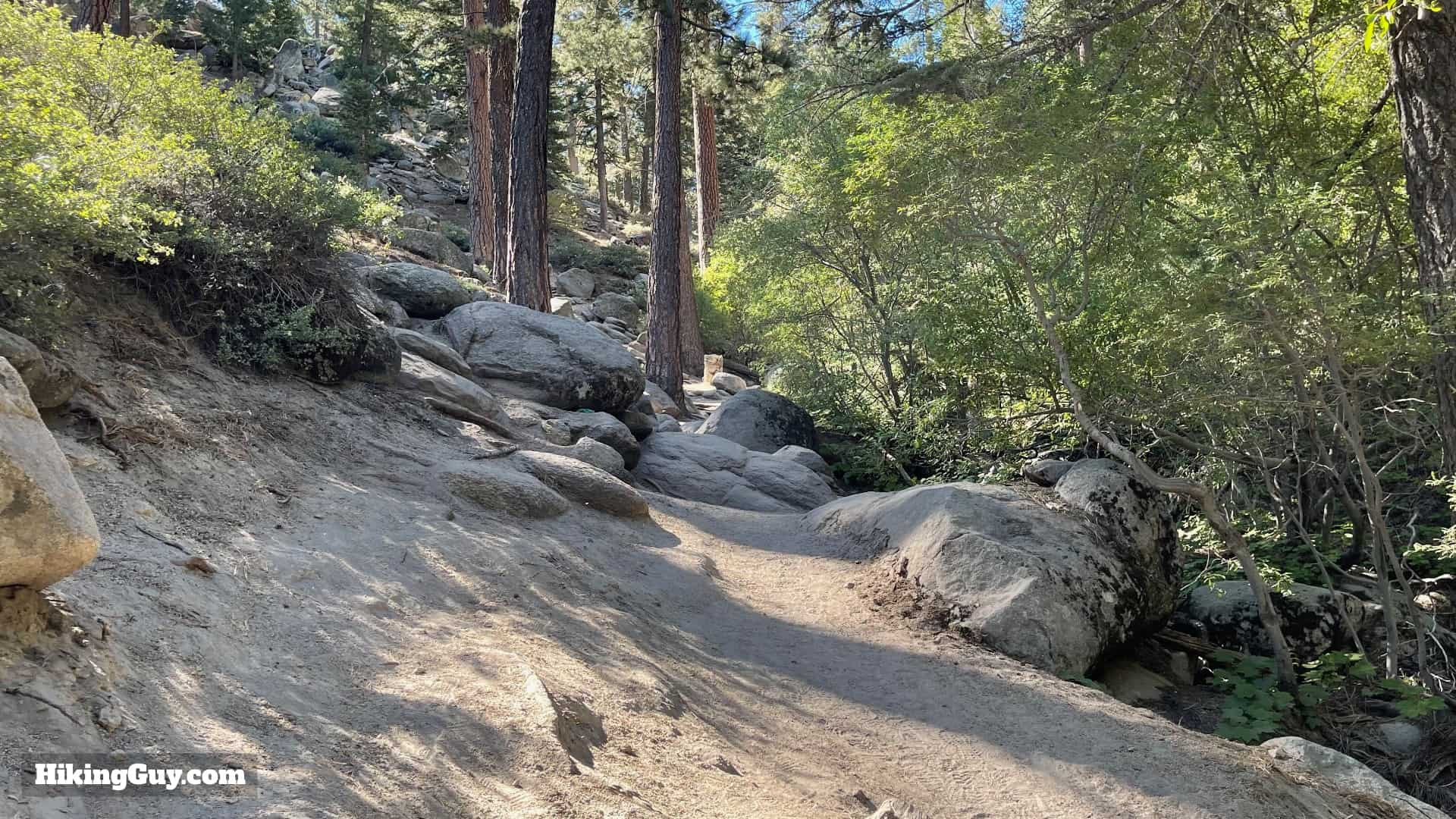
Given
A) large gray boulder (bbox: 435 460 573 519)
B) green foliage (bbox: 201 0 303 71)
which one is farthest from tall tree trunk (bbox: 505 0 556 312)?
green foliage (bbox: 201 0 303 71)

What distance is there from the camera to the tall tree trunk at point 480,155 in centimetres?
1791

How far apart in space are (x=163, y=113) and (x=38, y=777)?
677cm

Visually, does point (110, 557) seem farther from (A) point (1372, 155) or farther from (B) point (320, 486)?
(A) point (1372, 155)

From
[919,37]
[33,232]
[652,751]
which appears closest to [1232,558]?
[919,37]

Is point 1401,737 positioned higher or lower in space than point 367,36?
lower

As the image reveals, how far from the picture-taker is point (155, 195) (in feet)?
Answer: 20.2

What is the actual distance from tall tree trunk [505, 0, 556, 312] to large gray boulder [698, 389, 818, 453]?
10.4 ft

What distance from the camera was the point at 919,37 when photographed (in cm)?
879

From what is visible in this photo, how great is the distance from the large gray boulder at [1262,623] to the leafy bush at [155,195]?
7915mm

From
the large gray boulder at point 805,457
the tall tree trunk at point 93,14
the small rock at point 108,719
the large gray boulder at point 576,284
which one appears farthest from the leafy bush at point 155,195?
the large gray boulder at point 576,284

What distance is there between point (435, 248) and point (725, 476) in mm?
12755

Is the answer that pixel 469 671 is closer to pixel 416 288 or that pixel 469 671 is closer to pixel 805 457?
pixel 416 288

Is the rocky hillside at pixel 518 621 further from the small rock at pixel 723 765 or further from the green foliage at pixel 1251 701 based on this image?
the green foliage at pixel 1251 701

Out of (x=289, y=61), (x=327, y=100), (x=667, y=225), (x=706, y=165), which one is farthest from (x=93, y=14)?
(x=289, y=61)
